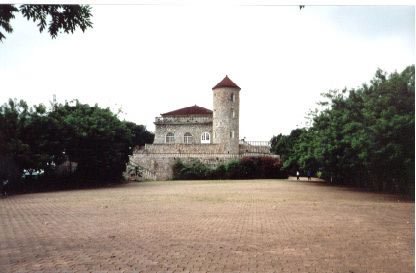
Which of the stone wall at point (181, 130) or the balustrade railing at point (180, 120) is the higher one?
the balustrade railing at point (180, 120)

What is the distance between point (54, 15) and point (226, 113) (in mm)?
33842

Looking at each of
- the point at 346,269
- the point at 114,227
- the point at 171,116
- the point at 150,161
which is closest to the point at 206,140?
the point at 171,116

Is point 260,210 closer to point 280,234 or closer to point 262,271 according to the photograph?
point 280,234

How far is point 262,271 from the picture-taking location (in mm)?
5195

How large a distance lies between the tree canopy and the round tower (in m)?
32.8

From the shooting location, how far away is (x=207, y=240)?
7.05 m

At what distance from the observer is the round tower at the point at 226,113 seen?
3953 centimetres

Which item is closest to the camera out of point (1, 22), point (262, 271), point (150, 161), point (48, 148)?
point (262, 271)

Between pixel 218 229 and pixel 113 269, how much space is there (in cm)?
329

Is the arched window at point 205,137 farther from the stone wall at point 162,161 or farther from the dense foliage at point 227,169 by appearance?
the dense foliage at point 227,169

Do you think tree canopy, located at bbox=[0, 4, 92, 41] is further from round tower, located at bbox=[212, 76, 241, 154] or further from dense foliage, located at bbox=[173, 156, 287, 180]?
round tower, located at bbox=[212, 76, 241, 154]

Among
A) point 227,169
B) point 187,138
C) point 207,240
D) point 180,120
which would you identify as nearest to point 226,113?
point 187,138

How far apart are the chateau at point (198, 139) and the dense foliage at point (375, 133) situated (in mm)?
12927

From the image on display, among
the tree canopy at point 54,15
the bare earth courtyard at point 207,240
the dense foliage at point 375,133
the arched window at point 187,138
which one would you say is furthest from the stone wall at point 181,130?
the tree canopy at point 54,15
